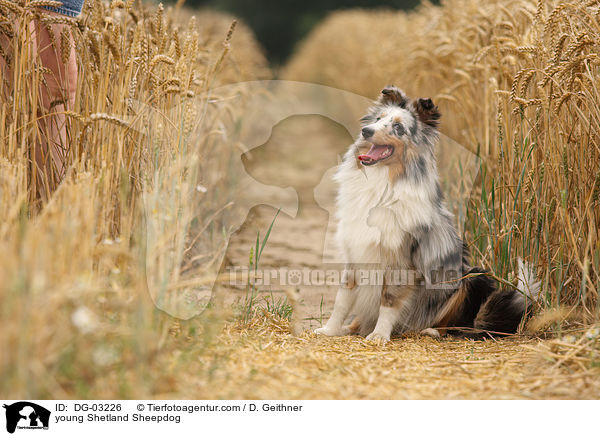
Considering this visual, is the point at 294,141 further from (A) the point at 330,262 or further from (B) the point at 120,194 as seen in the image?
(B) the point at 120,194

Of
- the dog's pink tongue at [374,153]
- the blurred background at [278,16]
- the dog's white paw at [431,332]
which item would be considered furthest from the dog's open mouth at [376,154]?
the blurred background at [278,16]

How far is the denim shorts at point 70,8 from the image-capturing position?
2.92 meters

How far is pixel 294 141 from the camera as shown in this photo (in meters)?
11.2

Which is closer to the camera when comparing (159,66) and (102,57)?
(102,57)

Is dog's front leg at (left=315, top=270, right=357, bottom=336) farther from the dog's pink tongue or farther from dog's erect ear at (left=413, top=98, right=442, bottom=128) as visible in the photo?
dog's erect ear at (left=413, top=98, right=442, bottom=128)

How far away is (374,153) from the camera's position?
9.88 ft

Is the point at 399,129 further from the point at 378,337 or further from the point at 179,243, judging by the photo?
the point at 179,243

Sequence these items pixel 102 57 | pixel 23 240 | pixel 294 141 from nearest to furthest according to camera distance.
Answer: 1. pixel 23 240
2. pixel 102 57
3. pixel 294 141

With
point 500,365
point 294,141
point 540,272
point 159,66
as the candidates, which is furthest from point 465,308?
point 294,141

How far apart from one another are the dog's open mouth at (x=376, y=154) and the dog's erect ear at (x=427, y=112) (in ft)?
0.82

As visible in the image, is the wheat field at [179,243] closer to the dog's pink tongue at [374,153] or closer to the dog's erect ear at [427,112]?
the dog's erect ear at [427,112]

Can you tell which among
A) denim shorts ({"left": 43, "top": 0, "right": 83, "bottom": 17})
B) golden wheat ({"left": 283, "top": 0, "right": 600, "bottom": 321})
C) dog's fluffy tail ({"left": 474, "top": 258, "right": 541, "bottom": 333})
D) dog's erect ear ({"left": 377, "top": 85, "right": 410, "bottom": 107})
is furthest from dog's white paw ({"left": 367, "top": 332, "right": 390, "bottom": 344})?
denim shorts ({"left": 43, "top": 0, "right": 83, "bottom": 17})

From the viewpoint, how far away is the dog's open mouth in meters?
2.96

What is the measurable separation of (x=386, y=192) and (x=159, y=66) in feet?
4.77
